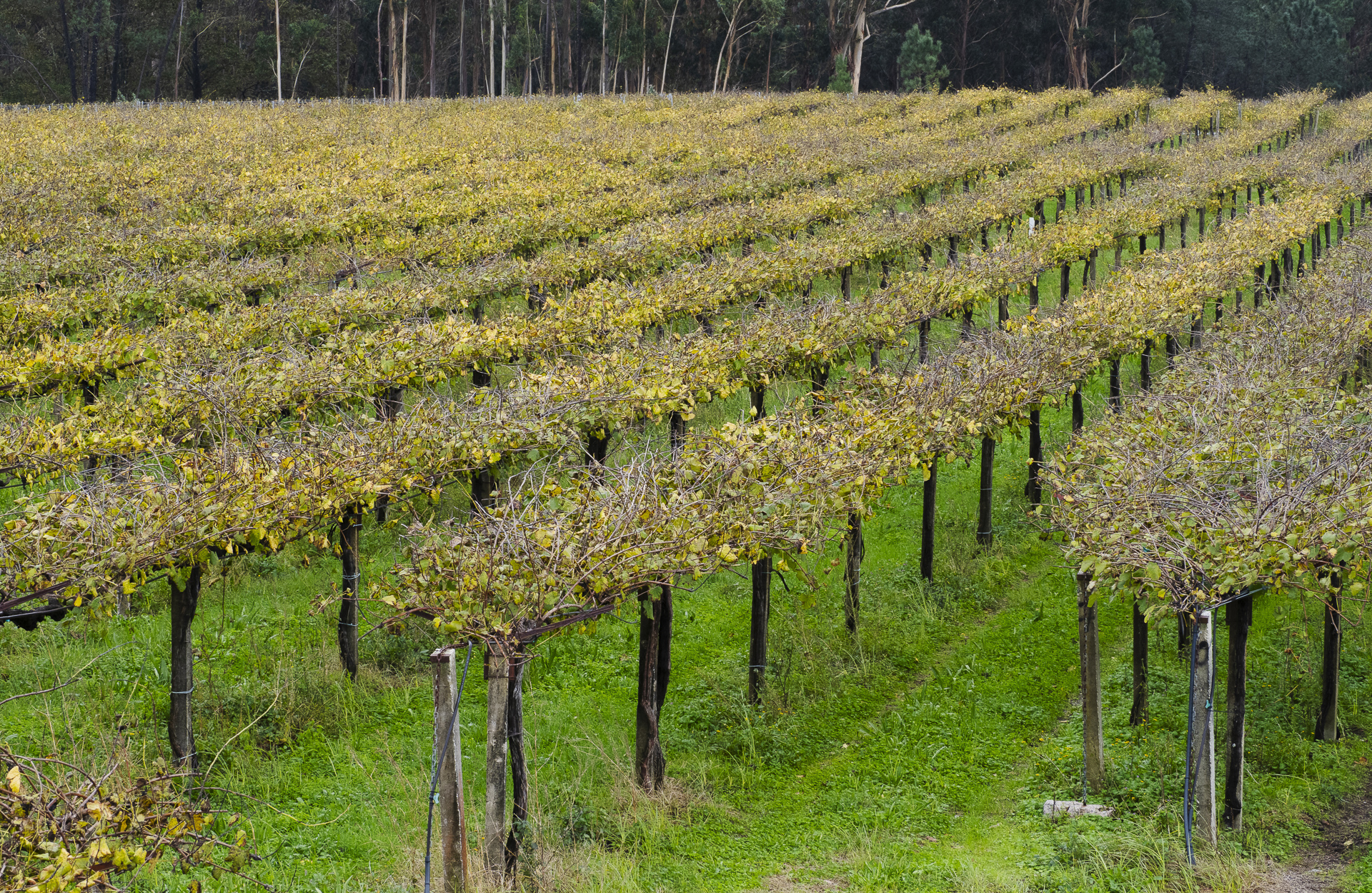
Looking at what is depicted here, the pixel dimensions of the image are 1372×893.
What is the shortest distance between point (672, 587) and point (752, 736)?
228 centimetres

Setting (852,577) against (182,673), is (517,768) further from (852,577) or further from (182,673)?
(852,577)

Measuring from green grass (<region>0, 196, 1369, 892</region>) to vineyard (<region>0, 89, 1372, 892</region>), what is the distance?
1.8 inches

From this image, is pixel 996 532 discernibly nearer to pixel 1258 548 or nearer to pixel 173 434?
pixel 1258 548

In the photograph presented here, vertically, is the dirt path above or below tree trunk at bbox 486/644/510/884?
below

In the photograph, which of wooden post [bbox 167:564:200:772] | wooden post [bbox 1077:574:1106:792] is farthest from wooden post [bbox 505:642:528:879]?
wooden post [bbox 1077:574:1106:792]

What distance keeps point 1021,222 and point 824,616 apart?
19652 millimetres

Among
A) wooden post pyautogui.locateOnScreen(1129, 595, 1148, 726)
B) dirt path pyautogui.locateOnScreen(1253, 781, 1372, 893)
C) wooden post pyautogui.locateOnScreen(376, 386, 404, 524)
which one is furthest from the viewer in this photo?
wooden post pyautogui.locateOnScreen(376, 386, 404, 524)

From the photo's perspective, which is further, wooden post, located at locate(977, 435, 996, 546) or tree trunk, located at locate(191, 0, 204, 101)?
tree trunk, located at locate(191, 0, 204, 101)

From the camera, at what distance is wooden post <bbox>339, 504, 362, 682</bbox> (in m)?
10.2

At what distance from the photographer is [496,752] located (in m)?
6.94

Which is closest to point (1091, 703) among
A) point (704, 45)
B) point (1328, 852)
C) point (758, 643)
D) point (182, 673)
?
point (1328, 852)

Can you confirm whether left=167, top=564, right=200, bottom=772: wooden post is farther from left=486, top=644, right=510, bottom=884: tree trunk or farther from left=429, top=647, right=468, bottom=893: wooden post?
left=486, top=644, right=510, bottom=884: tree trunk

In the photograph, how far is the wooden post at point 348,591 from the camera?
10.2 meters

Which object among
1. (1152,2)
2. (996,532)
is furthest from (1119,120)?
(996,532)
